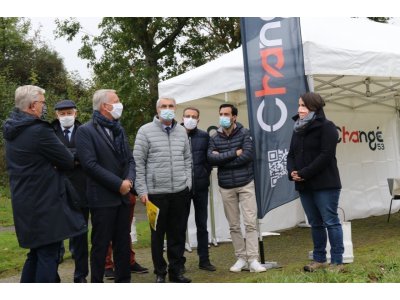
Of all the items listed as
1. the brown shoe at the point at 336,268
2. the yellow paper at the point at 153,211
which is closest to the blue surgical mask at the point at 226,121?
the yellow paper at the point at 153,211

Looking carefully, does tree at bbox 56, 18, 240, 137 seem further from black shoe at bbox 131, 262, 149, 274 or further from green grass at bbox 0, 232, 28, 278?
black shoe at bbox 131, 262, 149, 274

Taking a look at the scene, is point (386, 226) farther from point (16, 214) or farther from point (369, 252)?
point (16, 214)

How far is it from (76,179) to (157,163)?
0.95 metres

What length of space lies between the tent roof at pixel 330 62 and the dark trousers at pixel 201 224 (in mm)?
1468

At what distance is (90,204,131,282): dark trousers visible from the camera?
4.79m

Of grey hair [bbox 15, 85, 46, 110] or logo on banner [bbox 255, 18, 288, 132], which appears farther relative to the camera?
logo on banner [bbox 255, 18, 288, 132]

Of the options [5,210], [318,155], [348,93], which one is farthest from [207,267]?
[5,210]

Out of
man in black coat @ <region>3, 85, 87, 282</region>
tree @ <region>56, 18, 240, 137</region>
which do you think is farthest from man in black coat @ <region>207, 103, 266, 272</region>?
tree @ <region>56, 18, 240, 137</region>

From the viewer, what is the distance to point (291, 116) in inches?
237

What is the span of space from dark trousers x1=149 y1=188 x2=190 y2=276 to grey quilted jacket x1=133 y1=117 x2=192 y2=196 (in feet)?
0.29

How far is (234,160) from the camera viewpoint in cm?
597

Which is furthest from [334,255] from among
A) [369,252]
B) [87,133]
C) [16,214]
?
[16,214]

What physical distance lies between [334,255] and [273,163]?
3.89 ft

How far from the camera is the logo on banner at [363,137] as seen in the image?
33.8ft
